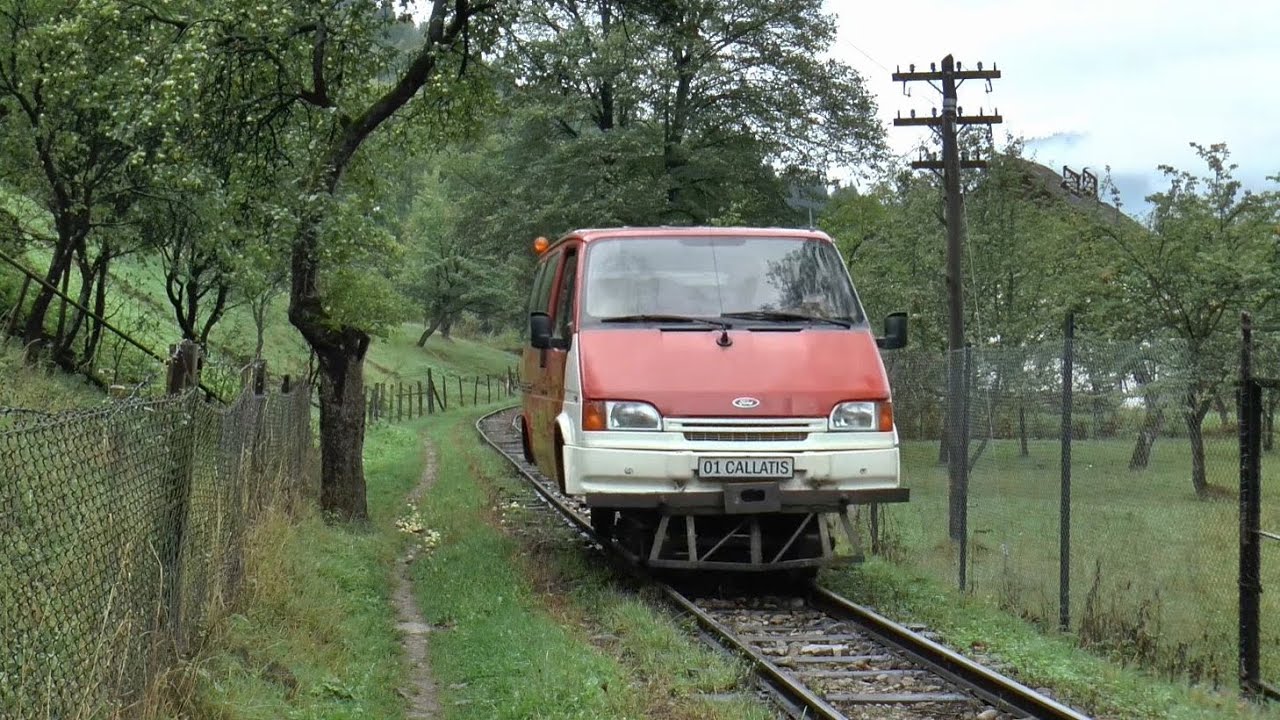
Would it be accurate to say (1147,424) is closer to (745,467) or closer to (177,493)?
(745,467)

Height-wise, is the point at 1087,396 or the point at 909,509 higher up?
the point at 1087,396

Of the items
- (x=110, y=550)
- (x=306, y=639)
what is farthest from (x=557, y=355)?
(x=110, y=550)

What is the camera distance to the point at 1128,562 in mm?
10148

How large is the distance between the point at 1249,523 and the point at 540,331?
5.14m

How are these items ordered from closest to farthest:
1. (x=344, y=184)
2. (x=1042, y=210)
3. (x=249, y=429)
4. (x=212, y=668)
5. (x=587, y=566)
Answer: (x=212, y=668)
(x=249, y=429)
(x=587, y=566)
(x=344, y=184)
(x=1042, y=210)

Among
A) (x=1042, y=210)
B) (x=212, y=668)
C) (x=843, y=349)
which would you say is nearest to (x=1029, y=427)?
(x=843, y=349)

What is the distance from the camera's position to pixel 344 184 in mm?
15602

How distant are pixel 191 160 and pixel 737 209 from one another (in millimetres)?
16100

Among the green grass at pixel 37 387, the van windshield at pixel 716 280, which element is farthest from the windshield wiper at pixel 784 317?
the green grass at pixel 37 387

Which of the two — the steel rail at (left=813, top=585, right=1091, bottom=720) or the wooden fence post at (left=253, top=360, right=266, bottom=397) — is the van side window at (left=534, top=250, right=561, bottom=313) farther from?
the steel rail at (left=813, top=585, right=1091, bottom=720)

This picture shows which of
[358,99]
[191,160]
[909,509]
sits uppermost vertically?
[358,99]

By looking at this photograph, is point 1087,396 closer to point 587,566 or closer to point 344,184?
point 587,566

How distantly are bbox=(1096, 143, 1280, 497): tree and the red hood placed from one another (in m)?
12.3

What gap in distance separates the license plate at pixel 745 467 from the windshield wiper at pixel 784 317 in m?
1.23
